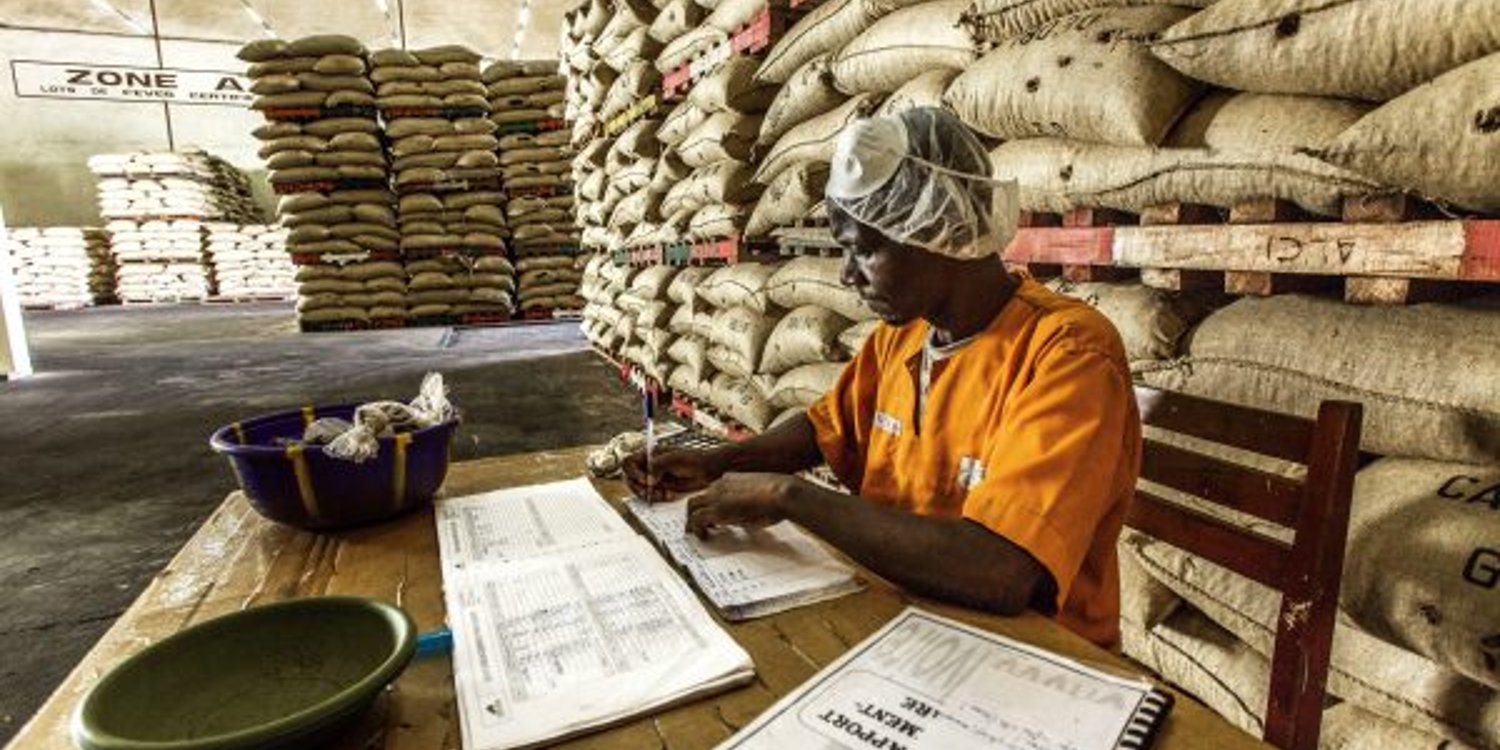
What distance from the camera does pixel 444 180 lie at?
11.4 metres

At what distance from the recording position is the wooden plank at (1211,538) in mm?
1225

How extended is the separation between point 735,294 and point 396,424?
8.81 ft

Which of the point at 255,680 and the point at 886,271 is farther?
the point at 886,271

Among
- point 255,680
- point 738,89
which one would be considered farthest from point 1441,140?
point 738,89

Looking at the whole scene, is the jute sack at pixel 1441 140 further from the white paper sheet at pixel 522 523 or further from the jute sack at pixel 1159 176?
the white paper sheet at pixel 522 523

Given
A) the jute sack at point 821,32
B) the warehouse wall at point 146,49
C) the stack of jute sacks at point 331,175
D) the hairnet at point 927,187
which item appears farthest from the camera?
the warehouse wall at point 146,49

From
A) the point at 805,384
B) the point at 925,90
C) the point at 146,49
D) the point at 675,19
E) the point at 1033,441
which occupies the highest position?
the point at 146,49

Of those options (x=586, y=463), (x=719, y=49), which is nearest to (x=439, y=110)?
(x=719, y=49)

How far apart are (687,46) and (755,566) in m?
4.08

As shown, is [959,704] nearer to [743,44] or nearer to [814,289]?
[814,289]

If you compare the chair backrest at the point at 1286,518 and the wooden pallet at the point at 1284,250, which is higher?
the wooden pallet at the point at 1284,250

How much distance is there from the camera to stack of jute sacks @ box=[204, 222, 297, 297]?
1731 centimetres

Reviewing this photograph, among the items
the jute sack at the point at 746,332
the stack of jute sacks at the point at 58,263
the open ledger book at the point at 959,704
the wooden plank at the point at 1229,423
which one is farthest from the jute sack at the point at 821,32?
the stack of jute sacks at the point at 58,263

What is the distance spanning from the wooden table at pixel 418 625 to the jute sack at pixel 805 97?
2218 millimetres
